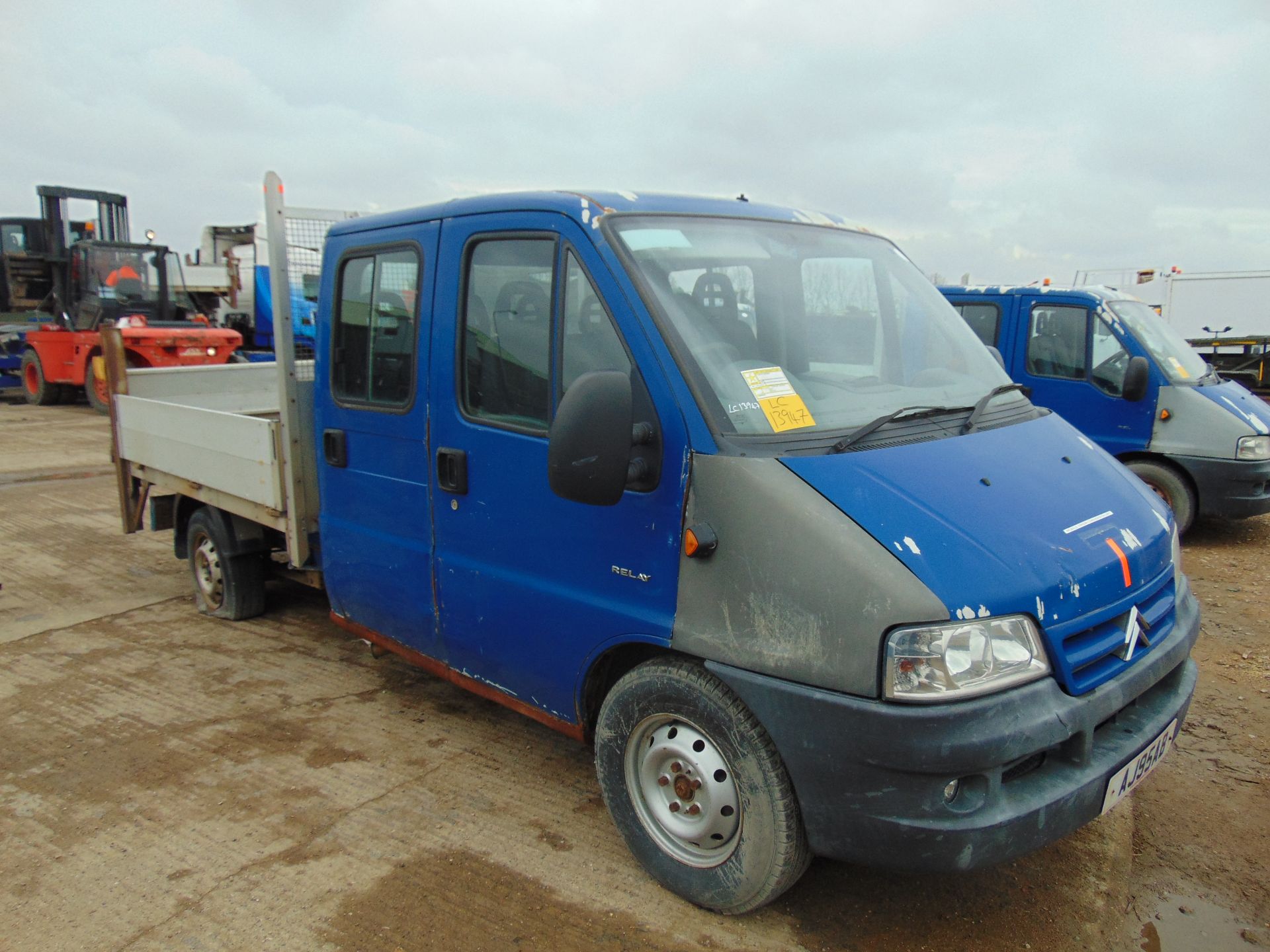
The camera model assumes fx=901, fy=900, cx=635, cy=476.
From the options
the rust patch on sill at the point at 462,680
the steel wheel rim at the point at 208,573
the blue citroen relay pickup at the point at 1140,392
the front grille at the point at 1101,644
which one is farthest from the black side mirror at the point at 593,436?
the blue citroen relay pickup at the point at 1140,392

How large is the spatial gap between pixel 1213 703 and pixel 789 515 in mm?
3258

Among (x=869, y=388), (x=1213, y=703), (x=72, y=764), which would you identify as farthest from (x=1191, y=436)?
(x=72, y=764)

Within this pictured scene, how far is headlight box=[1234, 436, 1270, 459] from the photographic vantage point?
22.4ft

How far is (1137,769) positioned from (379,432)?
9.71ft

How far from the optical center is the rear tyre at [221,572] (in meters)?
5.45

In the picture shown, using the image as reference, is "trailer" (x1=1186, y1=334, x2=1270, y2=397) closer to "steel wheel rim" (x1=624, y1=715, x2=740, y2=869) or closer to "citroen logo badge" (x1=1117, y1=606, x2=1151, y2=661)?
"citroen logo badge" (x1=1117, y1=606, x2=1151, y2=661)

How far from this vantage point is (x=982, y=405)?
10.2ft

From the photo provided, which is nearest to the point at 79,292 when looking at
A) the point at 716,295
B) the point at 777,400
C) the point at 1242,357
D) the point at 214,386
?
the point at 214,386

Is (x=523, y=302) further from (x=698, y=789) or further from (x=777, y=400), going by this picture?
(x=698, y=789)

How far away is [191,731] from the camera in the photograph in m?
4.15

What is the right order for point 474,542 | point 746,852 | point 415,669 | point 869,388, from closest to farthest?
point 746,852 < point 869,388 < point 474,542 < point 415,669

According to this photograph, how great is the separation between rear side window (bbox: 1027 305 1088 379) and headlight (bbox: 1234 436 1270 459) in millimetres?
1223

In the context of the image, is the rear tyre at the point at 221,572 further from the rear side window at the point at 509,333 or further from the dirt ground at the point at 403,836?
the rear side window at the point at 509,333

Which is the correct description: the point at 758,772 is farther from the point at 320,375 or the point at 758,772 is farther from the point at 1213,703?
the point at 1213,703
